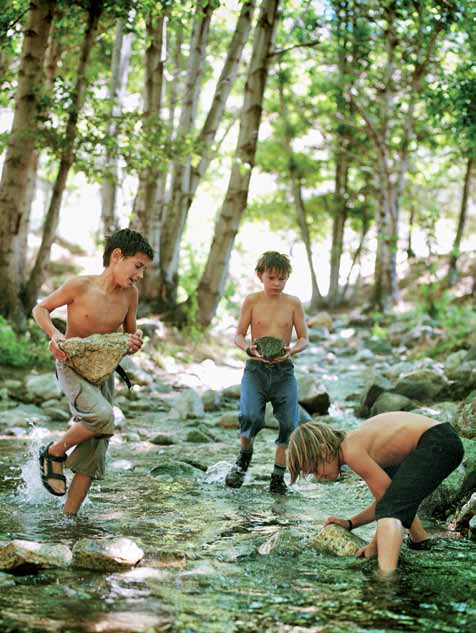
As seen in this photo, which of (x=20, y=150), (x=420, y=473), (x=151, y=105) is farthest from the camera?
(x=151, y=105)

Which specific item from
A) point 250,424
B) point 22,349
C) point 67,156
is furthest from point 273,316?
point 67,156

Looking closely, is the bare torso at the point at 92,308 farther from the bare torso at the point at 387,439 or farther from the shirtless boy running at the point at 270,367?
the bare torso at the point at 387,439

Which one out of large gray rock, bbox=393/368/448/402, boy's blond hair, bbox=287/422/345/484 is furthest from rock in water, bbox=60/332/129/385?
large gray rock, bbox=393/368/448/402

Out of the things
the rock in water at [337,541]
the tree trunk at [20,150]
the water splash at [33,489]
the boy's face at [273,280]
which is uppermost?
the tree trunk at [20,150]

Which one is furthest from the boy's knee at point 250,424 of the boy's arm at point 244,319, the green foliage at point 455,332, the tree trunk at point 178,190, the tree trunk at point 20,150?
the tree trunk at point 178,190

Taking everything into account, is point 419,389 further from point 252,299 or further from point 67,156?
point 67,156

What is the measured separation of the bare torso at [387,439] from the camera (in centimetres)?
455

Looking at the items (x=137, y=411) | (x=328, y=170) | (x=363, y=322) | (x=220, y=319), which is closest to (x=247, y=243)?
(x=328, y=170)

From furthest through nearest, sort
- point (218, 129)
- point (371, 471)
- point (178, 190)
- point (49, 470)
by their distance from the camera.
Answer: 1. point (218, 129)
2. point (178, 190)
3. point (49, 470)
4. point (371, 471)

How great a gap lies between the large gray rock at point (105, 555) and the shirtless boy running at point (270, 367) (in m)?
2.39

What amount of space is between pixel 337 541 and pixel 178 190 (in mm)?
11040

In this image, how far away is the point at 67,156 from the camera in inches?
452

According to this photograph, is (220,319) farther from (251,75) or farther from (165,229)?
(251,75)

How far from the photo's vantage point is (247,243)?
138 feet
